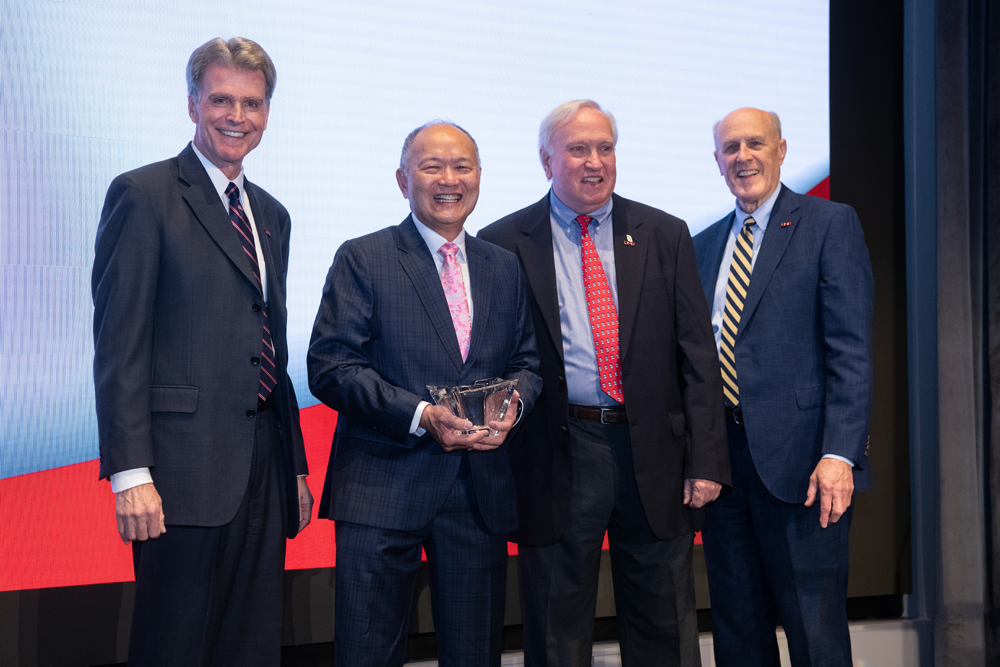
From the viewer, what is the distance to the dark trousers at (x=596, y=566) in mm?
2029

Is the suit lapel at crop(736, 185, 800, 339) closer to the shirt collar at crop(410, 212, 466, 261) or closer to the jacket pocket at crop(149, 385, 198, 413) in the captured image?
the shirt collar at crop(410, 212, 466, 261)

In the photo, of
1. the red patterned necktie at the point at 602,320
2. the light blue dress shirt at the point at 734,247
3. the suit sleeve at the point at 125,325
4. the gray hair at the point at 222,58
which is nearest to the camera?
the suit sleeve at the point at 125,325

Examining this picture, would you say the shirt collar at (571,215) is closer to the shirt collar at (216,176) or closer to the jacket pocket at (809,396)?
the jacket pocket at (809,396)

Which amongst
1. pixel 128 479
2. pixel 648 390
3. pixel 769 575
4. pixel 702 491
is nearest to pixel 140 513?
pixel 128 479

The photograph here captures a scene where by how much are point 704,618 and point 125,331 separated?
104 inches

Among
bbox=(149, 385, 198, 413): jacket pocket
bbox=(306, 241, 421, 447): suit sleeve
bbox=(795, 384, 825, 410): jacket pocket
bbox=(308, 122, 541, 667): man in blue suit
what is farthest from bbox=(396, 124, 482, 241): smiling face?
bbox=(795, 384, 825, 410): jacket pocket

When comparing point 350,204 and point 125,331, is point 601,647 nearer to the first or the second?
point 350,204

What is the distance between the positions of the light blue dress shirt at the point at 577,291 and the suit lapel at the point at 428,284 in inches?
12.8

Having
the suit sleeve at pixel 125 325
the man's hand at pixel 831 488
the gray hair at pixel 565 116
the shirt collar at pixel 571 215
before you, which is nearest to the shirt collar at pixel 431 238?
the shirt collar at pixel 571 215

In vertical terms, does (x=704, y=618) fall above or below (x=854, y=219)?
below

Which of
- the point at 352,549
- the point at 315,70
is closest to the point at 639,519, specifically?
the point at 352,549

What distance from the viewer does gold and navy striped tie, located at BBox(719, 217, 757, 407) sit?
2.21 m

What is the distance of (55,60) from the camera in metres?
2.45

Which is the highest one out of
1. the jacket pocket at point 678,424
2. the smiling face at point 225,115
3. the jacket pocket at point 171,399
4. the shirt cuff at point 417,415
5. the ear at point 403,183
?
the smiling face at point 225,115
